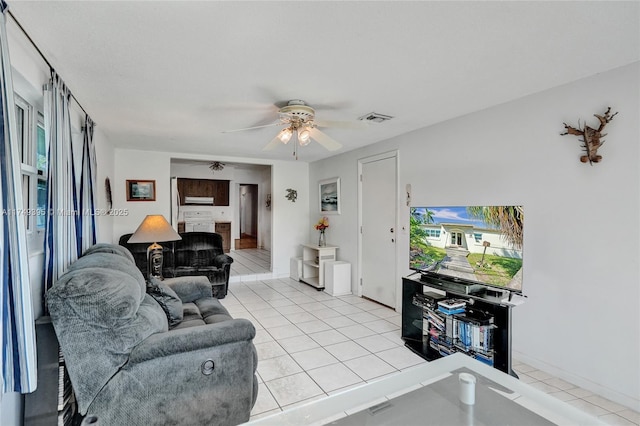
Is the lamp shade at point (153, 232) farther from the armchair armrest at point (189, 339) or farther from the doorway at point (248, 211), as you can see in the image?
the doorway at point (248, 211)

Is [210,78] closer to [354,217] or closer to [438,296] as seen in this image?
[438,296]

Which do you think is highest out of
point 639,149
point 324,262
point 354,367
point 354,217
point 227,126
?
point 227,126

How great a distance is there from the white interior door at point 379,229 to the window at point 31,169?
140 inches

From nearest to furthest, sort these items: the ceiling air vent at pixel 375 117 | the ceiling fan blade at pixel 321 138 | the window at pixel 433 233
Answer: the ceiling fan blade at pixel 321 138
the window at pixel 433 233
the ceiling air vent at pixel 375 117

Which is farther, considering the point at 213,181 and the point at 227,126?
the point at 213,181

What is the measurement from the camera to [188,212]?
866 centimetres

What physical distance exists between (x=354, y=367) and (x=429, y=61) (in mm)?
2422

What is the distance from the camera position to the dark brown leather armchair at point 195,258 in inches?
186

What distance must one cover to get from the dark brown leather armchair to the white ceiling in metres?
2.37

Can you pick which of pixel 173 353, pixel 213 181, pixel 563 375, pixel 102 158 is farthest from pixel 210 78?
pixel 213 181

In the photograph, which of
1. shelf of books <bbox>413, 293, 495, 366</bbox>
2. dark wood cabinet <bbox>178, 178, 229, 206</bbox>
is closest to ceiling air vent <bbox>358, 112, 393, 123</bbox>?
shelf of books <bbox>413, 293, 495, 366</bbox>

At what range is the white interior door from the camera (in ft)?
14.0

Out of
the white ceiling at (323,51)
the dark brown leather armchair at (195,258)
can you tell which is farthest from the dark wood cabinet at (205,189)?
the white ceiling at (323,51)

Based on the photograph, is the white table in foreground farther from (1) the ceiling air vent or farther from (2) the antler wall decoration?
(1) the ceiling air vent
